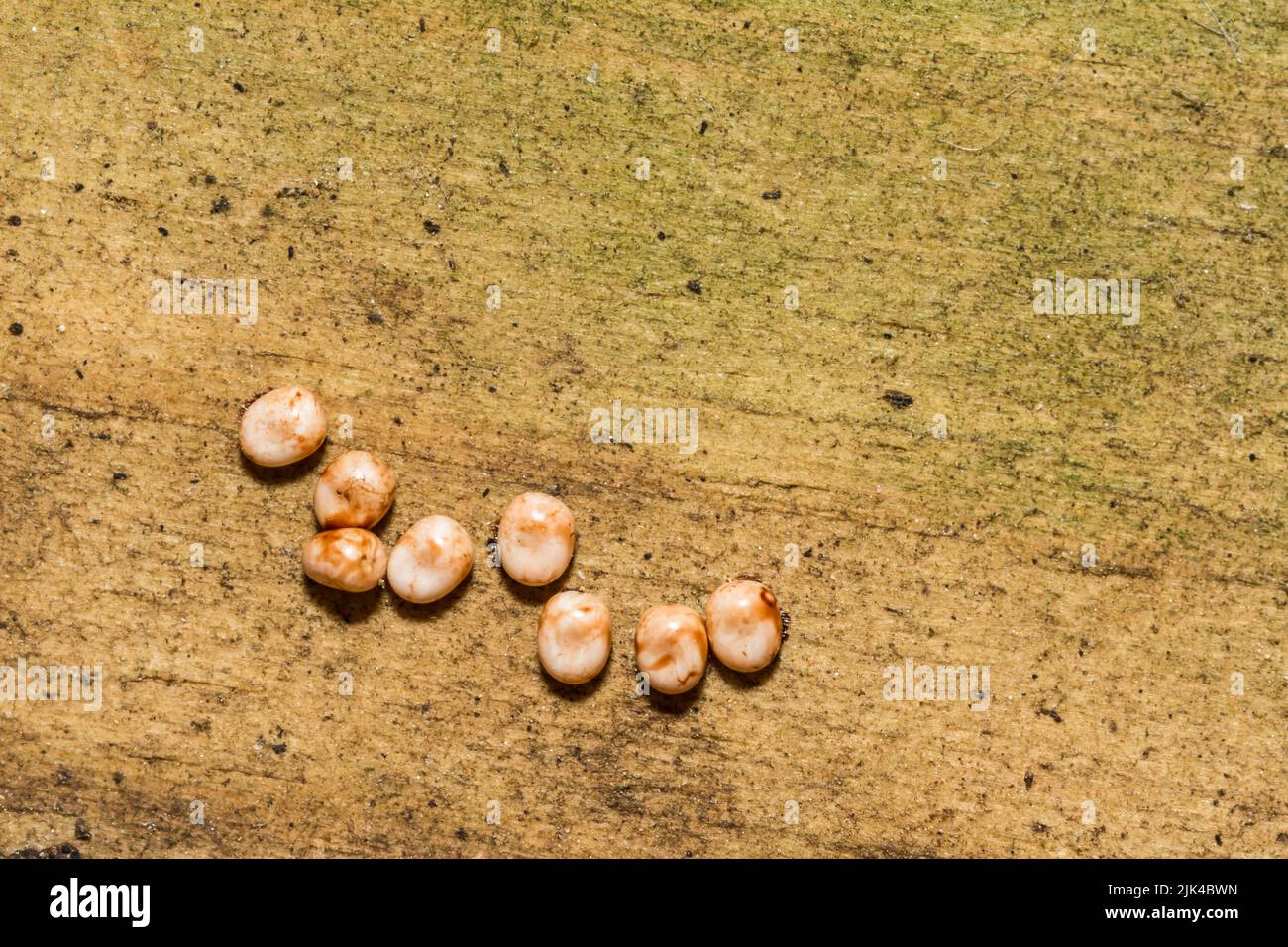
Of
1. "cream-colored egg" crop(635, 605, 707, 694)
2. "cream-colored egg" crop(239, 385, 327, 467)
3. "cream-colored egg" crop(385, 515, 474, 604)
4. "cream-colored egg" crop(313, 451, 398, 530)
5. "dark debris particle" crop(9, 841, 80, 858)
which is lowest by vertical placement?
"dark debris particle" crop(9, 841, 80, 858)

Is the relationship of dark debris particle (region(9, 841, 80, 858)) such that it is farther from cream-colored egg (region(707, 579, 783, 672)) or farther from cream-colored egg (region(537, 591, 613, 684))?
cream-colored egg (region(707, 579, 783, 672))

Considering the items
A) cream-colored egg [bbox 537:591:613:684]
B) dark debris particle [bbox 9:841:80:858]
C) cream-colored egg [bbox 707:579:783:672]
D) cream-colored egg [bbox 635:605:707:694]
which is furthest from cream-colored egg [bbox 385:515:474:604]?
dark debris particle [bbox 9:841:80:858]

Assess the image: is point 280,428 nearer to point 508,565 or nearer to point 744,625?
point 508,565

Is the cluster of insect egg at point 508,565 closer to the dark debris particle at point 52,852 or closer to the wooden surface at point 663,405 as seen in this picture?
the wooden surface at point 663,405

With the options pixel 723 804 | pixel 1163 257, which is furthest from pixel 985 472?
pixel 723 804

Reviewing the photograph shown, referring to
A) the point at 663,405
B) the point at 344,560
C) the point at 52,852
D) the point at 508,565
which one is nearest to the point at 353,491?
the point at 344,560

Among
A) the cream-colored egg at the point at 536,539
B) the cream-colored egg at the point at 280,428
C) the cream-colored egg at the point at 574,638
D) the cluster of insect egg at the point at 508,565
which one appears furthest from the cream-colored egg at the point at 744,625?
the cream-colored egg at the point at 280,428

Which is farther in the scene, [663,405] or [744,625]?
[663,405]
